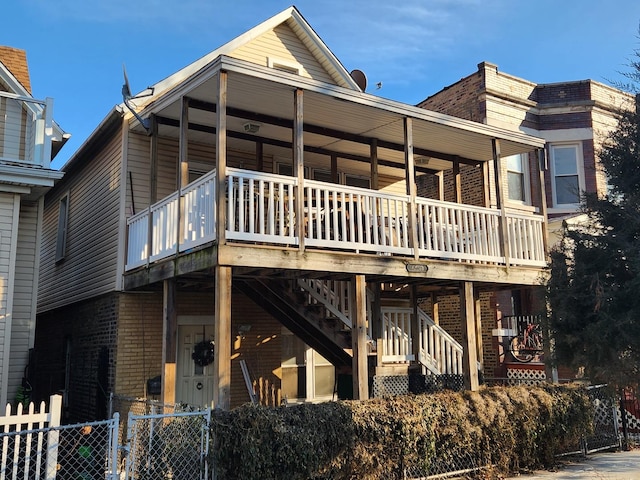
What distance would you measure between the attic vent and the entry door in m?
6.38

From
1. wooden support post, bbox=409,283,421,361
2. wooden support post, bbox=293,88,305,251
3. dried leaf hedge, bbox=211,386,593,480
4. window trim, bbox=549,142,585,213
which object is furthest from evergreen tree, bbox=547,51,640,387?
window trim, bbox=549,142,585,213

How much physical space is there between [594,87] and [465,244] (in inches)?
320

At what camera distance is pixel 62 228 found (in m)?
15.9

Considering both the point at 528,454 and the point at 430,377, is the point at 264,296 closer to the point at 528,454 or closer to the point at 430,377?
the point at 430,377

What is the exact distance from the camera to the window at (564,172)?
16594 millimetres

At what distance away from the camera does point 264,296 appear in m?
11.3

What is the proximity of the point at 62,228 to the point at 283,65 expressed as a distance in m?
7.50

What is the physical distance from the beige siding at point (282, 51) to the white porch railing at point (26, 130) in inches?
173

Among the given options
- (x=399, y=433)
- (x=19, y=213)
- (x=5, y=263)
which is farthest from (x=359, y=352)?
(x=19, y=213)

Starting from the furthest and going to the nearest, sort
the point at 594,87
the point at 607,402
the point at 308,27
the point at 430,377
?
the point at 594,87 → the point at 308,27 → the point at 430,377 → the point at 607,402

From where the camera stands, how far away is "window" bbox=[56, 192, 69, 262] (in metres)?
15.5

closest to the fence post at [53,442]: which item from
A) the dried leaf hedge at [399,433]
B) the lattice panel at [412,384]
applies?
the dried leaf hedge at [399,433]

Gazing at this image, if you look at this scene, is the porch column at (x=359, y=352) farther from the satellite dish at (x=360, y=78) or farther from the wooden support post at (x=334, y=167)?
the satellite dish at (x=360, y=78)

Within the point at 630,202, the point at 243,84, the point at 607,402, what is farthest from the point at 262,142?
the point at 607,402
